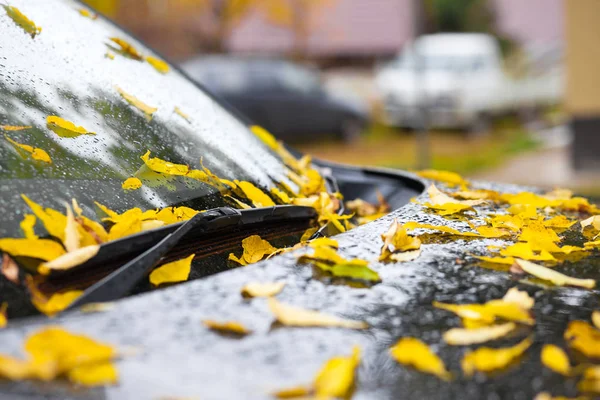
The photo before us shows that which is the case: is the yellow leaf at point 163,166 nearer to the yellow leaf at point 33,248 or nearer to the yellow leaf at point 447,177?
the yellow leaf at point 33,248

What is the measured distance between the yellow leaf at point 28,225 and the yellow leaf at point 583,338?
857 mm

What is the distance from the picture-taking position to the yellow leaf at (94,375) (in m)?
0.96

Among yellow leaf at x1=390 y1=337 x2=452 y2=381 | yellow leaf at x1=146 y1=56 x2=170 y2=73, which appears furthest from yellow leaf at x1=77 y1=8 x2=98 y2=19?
yellow leaf at x1=390 y1=337 x2=452 y2=381

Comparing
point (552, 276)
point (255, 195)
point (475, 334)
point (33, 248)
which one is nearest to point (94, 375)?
point (33, 248)

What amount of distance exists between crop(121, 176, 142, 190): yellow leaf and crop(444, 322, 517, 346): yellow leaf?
2.50 ft

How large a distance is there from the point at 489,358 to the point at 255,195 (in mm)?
885

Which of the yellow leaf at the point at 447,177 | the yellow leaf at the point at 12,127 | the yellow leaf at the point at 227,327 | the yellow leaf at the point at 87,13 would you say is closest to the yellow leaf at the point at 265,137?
the yellow leaf at the point at 447,177

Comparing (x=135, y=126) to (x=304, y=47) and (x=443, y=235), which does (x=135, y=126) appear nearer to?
(x=443, y=235)

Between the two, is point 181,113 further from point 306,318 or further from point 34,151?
point 306,318

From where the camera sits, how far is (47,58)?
185cm

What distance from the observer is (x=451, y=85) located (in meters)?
14.4

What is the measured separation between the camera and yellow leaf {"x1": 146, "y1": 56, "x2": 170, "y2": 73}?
2242 millimetres

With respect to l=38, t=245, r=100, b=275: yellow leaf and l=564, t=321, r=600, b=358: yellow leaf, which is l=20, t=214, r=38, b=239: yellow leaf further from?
l=564, t=321, r=600, b=358: yellow leaf

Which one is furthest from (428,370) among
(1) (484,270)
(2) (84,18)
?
(2) (84,18)
